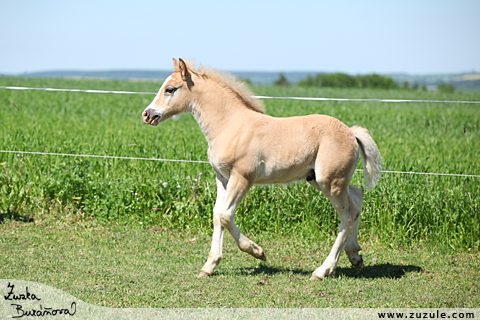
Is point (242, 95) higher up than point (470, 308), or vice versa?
point (242, 95)

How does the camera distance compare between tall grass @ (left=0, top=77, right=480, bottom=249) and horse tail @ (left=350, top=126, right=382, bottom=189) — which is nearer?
horse tail @ (left=350, top=126, right=382, bottom=189)

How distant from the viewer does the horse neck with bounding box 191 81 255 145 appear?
18.2 ft

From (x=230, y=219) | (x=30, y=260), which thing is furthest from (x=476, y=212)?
(x=30, y=260)

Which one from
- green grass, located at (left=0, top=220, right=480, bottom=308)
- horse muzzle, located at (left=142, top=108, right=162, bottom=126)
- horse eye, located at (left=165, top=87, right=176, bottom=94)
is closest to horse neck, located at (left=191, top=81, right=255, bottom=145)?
horse eye, located at (left=165, top=87, right=176, bottom=94)

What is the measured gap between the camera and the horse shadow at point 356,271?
589cm

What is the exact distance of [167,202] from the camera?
25.9ft

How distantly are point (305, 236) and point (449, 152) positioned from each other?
649cm

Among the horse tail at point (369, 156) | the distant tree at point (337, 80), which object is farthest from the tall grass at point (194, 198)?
the distant tree at point (337, 80)

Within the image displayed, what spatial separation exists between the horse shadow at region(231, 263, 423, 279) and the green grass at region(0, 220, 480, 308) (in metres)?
0.01

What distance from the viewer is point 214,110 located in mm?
Result: 5582

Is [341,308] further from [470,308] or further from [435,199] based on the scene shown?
[435,199]

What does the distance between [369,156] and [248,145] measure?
1.53 metres
